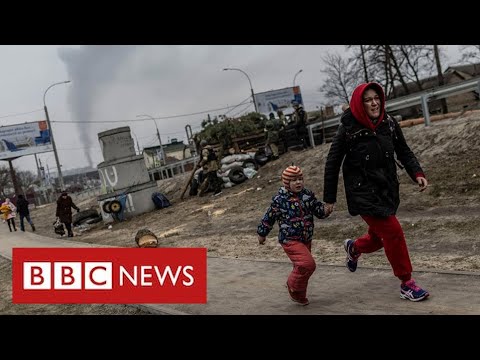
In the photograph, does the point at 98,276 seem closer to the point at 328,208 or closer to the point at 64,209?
the point at 328,208

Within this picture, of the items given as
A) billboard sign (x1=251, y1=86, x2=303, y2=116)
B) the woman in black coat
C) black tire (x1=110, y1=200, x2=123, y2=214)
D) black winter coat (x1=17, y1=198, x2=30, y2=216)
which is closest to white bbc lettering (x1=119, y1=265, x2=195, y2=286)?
the woman in black coat

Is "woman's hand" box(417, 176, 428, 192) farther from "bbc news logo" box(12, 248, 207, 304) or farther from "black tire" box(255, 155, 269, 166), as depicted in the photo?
"black tire" box(255, 155, 269, 166)

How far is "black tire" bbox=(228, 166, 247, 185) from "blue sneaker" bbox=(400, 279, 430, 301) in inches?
591

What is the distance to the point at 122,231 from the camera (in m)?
15.9

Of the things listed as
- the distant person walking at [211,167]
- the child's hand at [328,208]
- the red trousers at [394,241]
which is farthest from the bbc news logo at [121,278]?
the distant person walking at [211,167]

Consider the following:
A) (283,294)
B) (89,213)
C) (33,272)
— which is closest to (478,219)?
(283,294)

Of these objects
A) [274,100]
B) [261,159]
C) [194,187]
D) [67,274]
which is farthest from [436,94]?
[274,100]

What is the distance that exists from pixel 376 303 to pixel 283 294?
3.66 feet

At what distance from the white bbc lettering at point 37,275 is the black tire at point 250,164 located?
46.7 feet

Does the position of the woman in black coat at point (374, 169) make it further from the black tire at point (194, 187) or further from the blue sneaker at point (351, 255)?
the black tire at point (194, 187)

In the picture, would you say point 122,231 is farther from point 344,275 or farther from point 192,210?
point 344,275

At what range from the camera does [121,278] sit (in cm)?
592
